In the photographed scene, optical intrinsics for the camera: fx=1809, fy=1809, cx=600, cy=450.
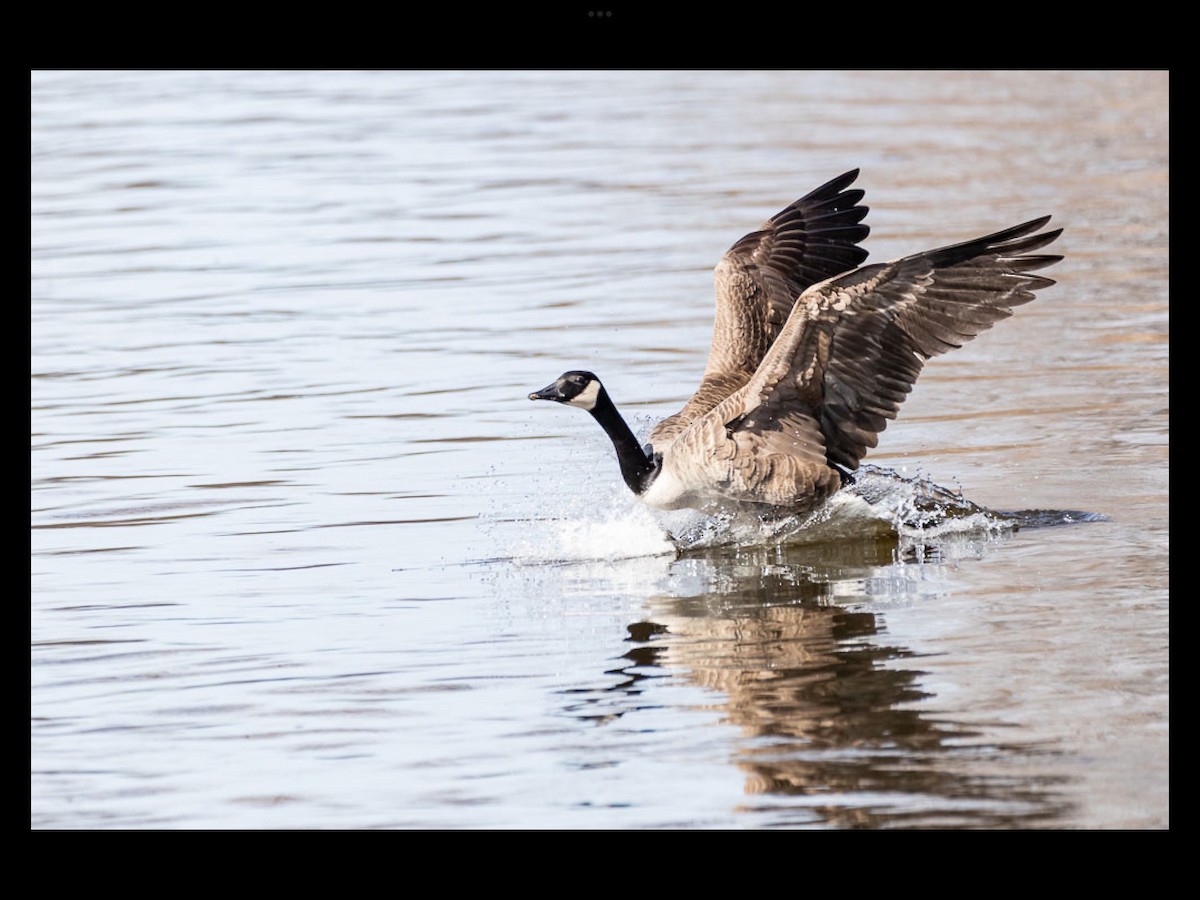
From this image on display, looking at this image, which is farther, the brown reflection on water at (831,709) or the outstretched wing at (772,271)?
the outstretched wing at (772,271)

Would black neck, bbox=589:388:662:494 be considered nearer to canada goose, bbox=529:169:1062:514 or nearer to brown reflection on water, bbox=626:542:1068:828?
canada goose, bbox=529:169:1062:514

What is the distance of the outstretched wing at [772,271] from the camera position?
10.7 m

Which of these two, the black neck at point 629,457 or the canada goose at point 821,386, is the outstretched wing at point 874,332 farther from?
the black neck at point 629,457

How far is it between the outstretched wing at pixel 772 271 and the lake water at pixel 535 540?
99 centimetres

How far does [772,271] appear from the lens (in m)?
11.0

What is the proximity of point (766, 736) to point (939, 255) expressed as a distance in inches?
124

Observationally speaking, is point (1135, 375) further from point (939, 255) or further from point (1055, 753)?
point (1055, 753)

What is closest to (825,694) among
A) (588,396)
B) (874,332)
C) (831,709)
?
(831,709)

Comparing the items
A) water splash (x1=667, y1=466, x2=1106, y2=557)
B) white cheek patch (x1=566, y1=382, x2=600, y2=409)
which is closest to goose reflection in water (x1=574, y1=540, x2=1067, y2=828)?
water splash (x1=667, y1=466, x2=1106, y2=557)

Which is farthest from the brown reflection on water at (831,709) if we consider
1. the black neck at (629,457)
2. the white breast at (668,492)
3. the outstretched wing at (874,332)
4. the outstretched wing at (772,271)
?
the outstretched wing at (772,271)

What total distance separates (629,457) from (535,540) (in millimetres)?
727

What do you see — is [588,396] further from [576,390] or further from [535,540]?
[535,540]

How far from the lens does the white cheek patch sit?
9.73m

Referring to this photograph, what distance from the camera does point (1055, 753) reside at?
20.8 feet
